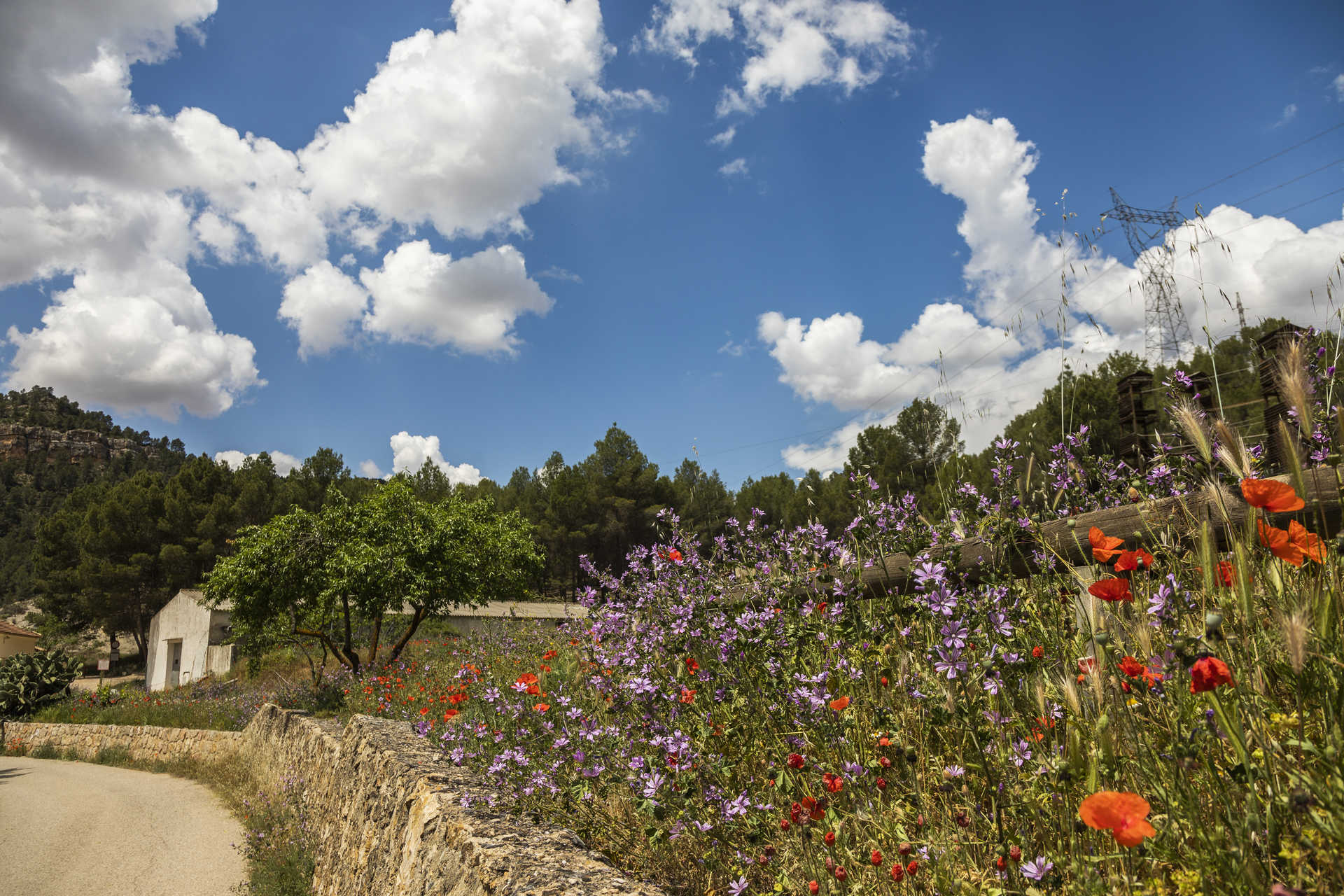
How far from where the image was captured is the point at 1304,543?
1.30 m

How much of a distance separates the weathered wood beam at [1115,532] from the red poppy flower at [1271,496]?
45 cm

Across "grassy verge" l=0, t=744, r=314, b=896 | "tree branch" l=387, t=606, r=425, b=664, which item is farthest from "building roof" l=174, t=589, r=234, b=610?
"grassy verge" l=0, t=744, r=314, b=896

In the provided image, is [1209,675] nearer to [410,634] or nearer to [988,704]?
[988,704]

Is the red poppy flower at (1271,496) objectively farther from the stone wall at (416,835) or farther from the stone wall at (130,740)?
the stone wall at (130,740)

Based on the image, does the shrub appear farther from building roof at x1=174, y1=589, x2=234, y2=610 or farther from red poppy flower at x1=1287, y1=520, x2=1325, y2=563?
red poppy flower at x1=1287, y1=520, x2=1325, y2=563

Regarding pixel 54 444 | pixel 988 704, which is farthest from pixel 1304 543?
pixel 54 444

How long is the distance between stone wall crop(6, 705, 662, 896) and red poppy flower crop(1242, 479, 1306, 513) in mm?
1931

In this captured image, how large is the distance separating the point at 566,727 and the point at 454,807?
0.70 m

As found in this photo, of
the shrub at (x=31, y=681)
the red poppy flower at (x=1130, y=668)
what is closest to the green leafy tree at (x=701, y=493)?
the shrub at (x=31, y=681)

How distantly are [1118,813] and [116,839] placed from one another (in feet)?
39.5

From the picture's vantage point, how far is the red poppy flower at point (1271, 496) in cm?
126

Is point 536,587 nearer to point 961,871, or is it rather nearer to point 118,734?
point 118,734

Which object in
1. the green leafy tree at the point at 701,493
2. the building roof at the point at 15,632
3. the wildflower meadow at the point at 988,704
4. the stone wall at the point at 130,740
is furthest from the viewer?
the green leafy tree at the point at 701,493

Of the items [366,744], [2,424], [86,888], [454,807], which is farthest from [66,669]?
[2,424]
